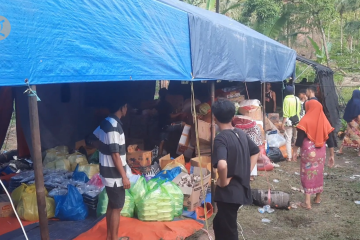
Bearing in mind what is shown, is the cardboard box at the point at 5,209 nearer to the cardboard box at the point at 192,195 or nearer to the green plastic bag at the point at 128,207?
the green plastic bag at the point at 128,207

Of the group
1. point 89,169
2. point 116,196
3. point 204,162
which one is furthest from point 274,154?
point 116,196

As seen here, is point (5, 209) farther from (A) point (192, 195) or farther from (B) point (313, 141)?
(B) point (313, 141)

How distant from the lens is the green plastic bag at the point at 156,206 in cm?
453

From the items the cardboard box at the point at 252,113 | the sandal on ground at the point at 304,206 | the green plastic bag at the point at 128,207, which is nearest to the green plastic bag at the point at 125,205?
the green plastic bag at the point at 128,207

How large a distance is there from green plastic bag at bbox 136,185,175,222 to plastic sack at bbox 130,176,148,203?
0.32ft

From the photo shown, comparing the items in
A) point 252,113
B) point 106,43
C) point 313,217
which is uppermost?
point 106,43

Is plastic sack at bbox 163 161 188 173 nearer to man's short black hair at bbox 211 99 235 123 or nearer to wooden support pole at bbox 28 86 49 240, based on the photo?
man's short black hair at bbox 211 99 235 123

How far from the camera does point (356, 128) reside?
934 centimetres

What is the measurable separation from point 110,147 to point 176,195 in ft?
5.01

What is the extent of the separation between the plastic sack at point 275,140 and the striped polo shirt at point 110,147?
585cm

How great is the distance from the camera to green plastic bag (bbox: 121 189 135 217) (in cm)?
463

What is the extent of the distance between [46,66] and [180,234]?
8.58ft

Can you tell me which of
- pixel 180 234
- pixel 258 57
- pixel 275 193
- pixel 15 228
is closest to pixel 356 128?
pixel 258 57

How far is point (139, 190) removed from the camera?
4727 mm
